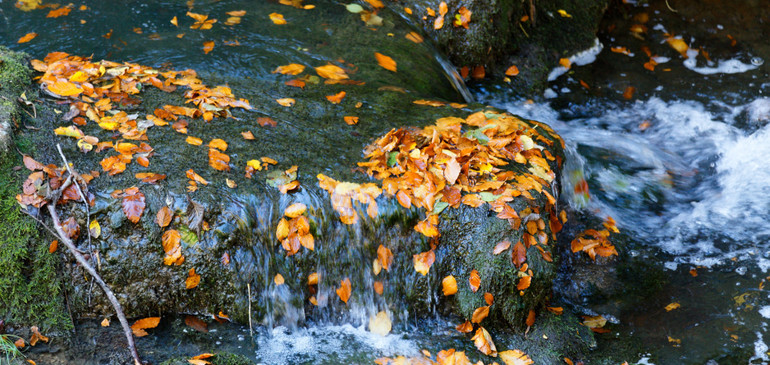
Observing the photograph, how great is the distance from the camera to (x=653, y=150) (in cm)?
578

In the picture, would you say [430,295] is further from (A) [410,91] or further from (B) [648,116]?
(B) [648,116]

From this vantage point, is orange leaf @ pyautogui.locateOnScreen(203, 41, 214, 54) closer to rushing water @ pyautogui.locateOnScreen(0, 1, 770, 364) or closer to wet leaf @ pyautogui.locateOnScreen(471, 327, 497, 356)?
rushing water @ pyautogui.locateOnScreen(0, 1, 770, 364)

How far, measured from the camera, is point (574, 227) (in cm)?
451

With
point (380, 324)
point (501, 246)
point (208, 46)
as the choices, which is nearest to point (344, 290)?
point (380, 324)

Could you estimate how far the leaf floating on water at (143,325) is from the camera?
341cm

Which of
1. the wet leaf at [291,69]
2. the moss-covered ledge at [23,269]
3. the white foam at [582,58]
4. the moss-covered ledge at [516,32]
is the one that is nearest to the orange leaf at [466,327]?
the moss-covered ledge at [23,269]

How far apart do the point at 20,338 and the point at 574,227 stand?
3791mm

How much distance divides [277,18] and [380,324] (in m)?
3.32

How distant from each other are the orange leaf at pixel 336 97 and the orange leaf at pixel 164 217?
5.17 feet

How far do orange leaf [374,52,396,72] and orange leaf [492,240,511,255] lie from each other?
2.24m

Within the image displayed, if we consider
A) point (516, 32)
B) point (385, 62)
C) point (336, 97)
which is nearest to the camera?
point (336, 97)

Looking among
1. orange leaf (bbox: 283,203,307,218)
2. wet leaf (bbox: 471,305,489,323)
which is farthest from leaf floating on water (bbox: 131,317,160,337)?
wet leaf (bbox: 471,305,489,323)

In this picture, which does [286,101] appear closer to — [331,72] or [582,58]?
[331,72]

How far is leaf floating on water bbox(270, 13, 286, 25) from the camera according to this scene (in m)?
5.53
